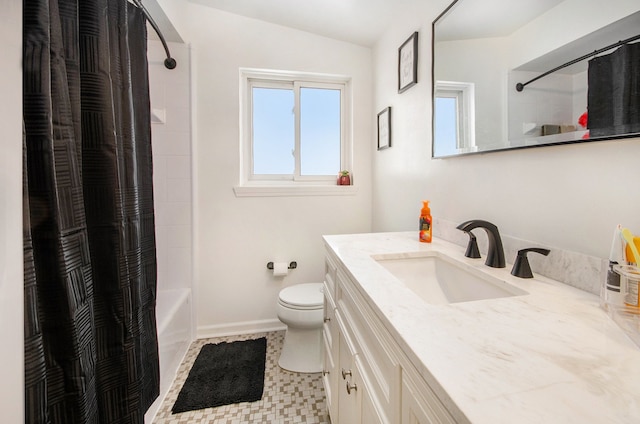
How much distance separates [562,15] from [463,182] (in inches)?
22.7

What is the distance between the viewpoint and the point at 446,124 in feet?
3.94

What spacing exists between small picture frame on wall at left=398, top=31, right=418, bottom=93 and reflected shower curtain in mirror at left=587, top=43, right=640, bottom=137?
903 millimetres

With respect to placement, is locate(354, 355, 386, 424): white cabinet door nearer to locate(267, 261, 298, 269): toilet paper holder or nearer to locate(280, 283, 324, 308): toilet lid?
locate(280, 283, 324, 308): toilet lid

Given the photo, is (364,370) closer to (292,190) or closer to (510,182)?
(510,182)

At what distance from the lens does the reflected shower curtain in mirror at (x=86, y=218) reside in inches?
22.7

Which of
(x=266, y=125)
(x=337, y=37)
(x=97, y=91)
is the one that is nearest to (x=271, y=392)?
(x=97, y=91)

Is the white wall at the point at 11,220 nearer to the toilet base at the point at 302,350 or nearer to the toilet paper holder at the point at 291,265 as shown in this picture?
the toilet base at the point at 302,350

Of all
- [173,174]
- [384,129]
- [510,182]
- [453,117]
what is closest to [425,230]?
[510,182]

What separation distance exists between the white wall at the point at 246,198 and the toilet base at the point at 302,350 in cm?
43

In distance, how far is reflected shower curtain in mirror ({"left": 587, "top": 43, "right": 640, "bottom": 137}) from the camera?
57 centimetres

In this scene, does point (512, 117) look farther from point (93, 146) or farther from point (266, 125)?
point (266, 125)

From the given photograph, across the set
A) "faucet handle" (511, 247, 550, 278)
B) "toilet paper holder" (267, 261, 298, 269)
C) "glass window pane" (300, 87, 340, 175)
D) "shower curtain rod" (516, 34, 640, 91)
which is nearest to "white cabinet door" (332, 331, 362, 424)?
"faucet handle" (511, 247, 550, 278)

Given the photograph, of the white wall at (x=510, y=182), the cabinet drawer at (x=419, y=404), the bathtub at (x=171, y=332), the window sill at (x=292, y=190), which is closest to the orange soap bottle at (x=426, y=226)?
the white wall at (x=510, y=182)

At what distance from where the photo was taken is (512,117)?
0.86 m
